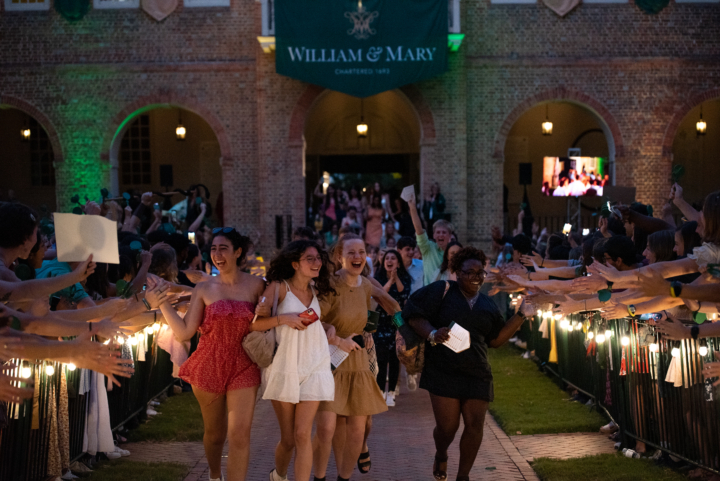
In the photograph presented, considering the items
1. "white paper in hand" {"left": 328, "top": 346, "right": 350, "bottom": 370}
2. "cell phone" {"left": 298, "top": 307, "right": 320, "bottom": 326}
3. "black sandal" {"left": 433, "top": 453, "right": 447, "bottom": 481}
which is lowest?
"black sandal" {"left": 433, "top": 453, "right": 447, "bottom": 481}

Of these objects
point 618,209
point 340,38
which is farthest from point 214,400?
point 340,38

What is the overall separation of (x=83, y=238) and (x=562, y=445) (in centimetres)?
523

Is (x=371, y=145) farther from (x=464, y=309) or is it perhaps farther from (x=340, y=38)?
(x=464, y=309)

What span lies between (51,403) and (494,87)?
18.9m

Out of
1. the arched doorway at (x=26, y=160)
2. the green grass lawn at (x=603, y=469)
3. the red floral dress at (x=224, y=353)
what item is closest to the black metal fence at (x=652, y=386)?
the green grass lawn at (x=603, y=469)

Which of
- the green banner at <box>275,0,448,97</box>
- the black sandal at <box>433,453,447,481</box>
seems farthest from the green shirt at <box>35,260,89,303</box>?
the green banner at <box>275,0,448,97</box>

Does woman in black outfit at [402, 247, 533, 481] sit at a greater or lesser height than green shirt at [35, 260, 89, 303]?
lesser

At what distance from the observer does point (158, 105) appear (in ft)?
77.4

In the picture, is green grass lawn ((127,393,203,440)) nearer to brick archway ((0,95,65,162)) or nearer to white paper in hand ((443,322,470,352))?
white paper in hand ((443,322,470,352))

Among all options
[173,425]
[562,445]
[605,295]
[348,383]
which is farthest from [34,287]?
[562,445]

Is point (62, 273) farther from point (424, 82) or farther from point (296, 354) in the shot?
point (424, 82)

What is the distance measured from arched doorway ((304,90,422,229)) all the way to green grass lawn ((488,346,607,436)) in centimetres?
1698

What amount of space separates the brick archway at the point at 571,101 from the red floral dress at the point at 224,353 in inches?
713

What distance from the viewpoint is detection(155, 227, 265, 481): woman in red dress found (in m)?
6.21
